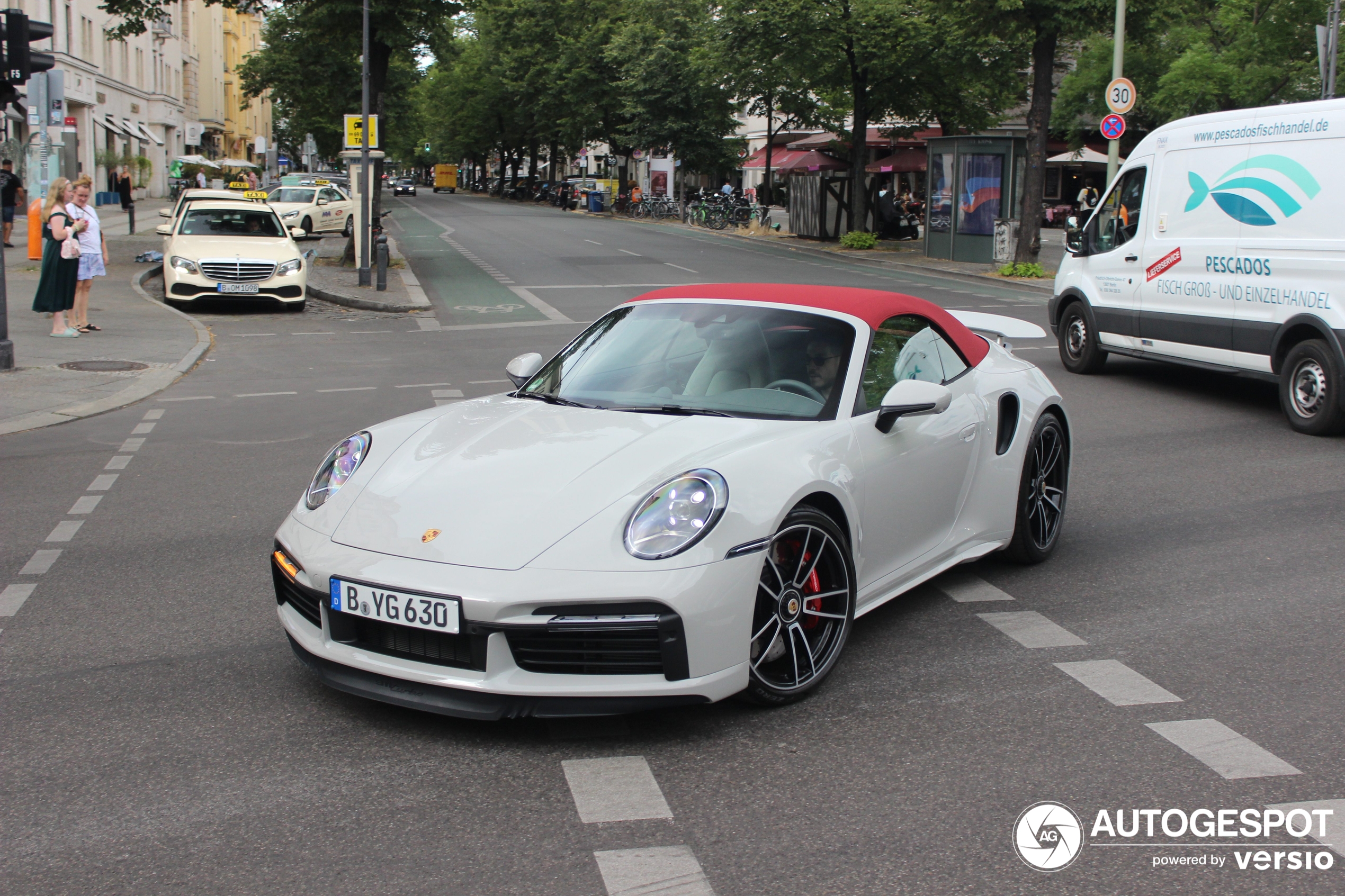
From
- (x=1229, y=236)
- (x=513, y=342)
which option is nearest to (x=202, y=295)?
(x=513, y=342)

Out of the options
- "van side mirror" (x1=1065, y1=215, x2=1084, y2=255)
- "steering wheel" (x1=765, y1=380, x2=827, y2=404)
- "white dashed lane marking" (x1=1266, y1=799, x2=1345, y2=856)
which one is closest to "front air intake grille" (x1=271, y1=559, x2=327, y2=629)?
"steering wheel" (x1=765, y1=380, x2=827, y2=404)

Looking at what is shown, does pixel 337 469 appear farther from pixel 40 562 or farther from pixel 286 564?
pixel 40 562

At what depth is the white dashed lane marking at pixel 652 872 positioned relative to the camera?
10.1ft

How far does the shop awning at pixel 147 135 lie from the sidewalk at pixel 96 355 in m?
43.9

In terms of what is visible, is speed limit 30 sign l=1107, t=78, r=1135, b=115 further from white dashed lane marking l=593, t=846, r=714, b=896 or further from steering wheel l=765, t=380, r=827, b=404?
white dashed lane marking l=593, t=846, r=714, b=896

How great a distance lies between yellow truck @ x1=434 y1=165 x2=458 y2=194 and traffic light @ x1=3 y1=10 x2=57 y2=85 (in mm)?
107168

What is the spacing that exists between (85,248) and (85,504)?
849 cm

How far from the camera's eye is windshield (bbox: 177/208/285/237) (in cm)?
1902

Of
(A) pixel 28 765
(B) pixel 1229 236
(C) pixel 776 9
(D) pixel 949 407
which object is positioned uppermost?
(C) pixel 776 9

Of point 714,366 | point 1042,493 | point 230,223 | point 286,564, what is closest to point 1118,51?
point 230,223

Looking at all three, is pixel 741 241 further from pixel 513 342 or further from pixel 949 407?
pixel 949 407

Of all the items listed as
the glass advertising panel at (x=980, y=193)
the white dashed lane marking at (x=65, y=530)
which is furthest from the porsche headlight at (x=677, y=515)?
the glass advertising panel at (x=980, y=193)

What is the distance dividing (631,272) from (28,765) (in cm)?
2375

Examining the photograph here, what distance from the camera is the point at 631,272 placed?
88.7 feet
